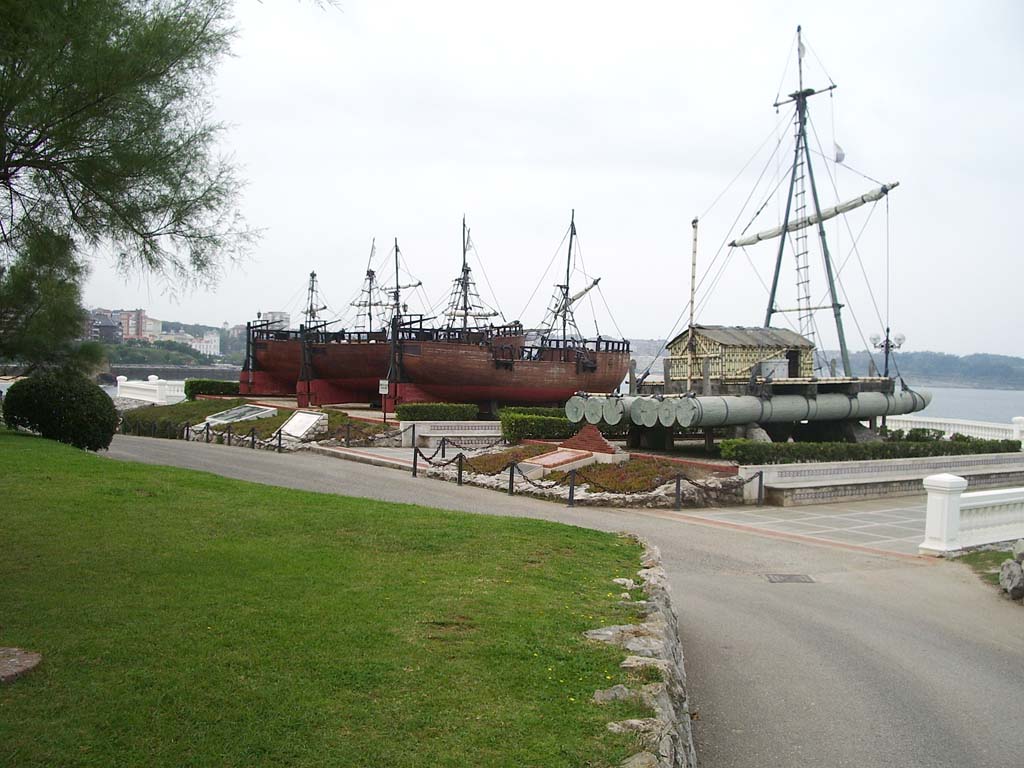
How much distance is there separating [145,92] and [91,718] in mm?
5148

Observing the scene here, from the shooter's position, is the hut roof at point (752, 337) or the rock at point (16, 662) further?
the hut roof at point (752, 337)

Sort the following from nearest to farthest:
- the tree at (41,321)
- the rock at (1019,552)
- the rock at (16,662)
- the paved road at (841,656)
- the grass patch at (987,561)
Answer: the rock at (16,662) → the paved road at (841,656) → the rock at (1019,552) → the grass patch at (987,561) → the tree at (41,321)

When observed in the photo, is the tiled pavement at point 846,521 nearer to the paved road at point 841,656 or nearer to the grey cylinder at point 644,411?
the paved road at point 841,656

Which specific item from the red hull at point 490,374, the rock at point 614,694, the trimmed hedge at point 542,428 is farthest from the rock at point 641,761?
the red hull at point 490,374

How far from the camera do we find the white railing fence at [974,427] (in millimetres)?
30500

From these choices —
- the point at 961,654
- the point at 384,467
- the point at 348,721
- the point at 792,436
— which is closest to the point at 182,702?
the point at 348,721

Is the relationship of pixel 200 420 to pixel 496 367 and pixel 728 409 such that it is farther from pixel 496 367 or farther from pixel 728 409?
pixel 728 409

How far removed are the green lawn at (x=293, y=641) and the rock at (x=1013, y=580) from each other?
4966 millimetres

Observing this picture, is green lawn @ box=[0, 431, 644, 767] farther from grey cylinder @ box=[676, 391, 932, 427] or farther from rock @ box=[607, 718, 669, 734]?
grey cylinder @ box=[676, 391, 932, 427]

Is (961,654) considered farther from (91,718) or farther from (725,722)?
(91,718)

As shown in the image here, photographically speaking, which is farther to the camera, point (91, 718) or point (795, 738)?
point (795, 738)

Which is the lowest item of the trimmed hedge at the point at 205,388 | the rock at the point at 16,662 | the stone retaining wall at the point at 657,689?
the stone retaining wall at the point at 657,689

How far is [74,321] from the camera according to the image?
669 inches

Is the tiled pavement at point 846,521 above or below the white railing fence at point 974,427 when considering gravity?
below
